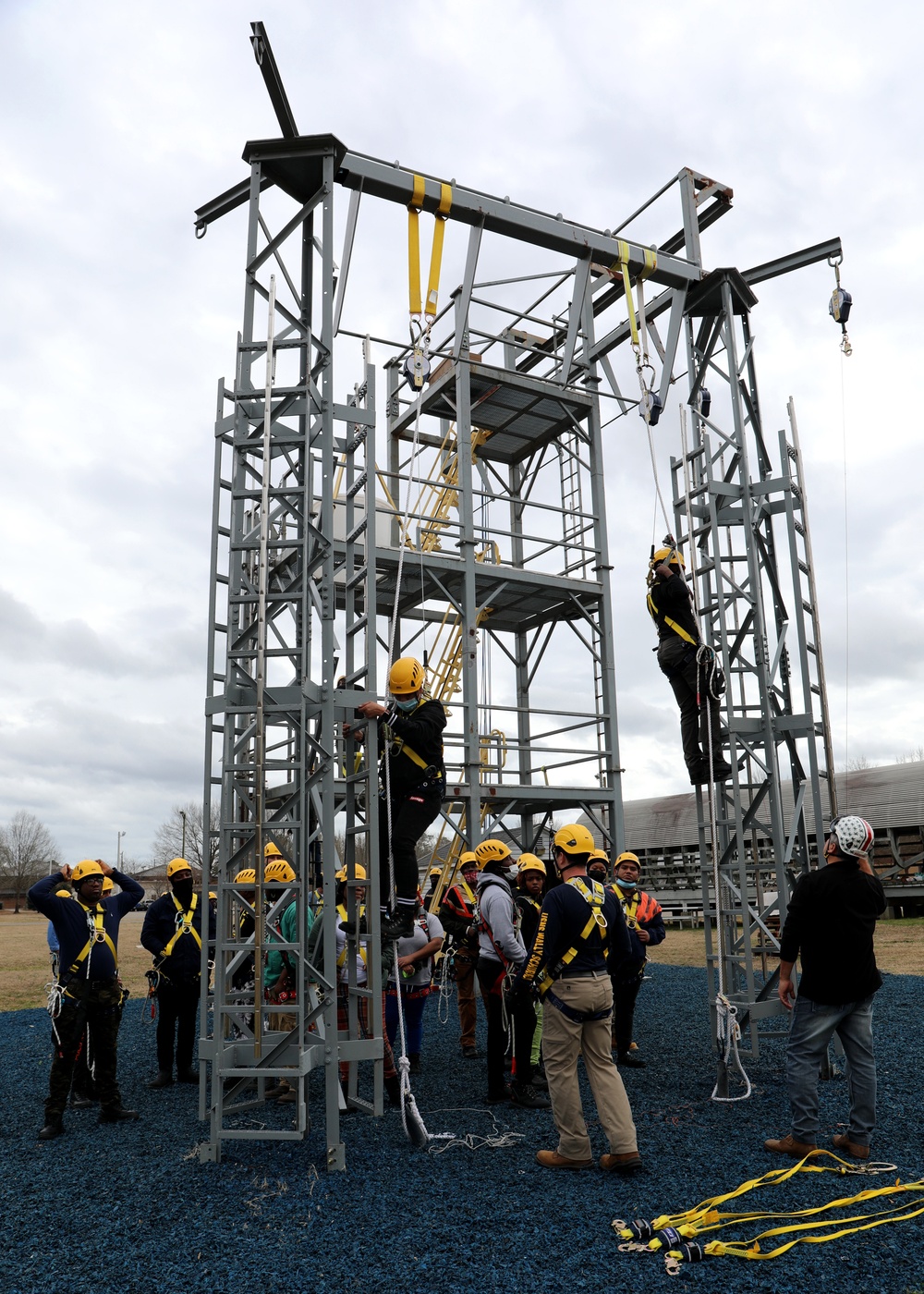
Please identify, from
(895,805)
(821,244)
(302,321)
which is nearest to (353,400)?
(302,321)

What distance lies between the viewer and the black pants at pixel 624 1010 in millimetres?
10148

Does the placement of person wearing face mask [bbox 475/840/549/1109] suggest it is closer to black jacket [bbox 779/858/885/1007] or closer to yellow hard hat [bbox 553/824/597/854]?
yellow hard hat [bbox 553/824/597/854]

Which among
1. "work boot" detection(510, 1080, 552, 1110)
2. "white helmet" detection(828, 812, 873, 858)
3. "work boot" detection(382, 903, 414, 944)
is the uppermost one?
"white helmet" detection(828, 812, 873, 858)

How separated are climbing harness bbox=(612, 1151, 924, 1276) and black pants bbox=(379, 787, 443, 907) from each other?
124 inches

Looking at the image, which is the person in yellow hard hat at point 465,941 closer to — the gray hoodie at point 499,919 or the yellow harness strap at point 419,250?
the gray hoodie at point 499,919

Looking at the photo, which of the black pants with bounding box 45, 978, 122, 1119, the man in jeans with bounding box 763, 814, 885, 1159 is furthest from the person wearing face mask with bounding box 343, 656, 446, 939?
the man in jeans with bounding box 763, 814, 885, 1159

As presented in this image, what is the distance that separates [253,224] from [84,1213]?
7.55 metres

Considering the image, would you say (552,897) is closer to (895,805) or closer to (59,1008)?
(59,1008)

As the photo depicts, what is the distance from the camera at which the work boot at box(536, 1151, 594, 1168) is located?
6.47 meters

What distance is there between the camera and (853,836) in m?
6.84

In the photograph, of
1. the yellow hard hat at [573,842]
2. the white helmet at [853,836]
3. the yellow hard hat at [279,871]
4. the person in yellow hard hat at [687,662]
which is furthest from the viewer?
the person in yellow hard hat at [687,662]

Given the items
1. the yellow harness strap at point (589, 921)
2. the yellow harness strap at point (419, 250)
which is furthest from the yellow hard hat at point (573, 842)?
the yellow harness strap at point (419, 250)

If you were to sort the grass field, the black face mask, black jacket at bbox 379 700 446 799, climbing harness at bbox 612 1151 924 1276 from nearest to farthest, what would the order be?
climbing harness at bbox 612 1151 924 1276 → black jacket at bbox 379 700 446 799 → the black face mask → the grass field

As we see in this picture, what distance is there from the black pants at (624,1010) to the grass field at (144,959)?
8.97 meters
